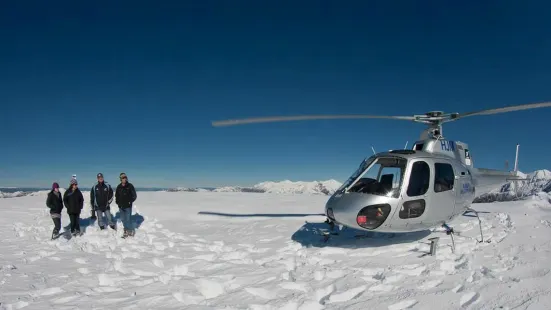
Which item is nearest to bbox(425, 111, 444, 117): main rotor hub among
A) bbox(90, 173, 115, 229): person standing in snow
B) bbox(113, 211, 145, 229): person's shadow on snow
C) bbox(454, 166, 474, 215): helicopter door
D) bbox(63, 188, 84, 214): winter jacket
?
bbox(454, 166, 474, 215): helicopter door

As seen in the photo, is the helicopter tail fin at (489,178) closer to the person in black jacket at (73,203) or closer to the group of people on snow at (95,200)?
the group of people on snow at (95,200)

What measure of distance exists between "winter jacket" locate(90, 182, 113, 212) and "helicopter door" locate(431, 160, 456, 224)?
9362mm

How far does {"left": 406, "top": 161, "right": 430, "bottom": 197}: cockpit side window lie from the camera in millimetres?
7840

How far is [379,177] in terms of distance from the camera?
8273 millimetres

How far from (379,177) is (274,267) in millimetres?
3136

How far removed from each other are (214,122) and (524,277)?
6321 millimetres

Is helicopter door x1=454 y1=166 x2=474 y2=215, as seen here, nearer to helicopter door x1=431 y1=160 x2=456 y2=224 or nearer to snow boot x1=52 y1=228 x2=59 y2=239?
helicopter door x1=431 y1=160 x2=456 y2=224

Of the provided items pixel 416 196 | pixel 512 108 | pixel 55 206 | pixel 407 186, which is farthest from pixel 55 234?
pixel 512 108

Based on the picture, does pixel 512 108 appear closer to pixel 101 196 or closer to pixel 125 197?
pixel 125 197

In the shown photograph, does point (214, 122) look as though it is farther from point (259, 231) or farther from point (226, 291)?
point (259, 231)

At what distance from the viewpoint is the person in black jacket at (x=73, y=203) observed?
10.5 m

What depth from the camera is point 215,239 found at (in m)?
10.6

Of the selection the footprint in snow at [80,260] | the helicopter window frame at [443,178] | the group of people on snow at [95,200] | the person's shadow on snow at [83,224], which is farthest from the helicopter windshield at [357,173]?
the person's shadow on snow at [83,224]

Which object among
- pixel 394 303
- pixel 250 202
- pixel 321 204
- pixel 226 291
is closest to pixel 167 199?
pixel 250 202
